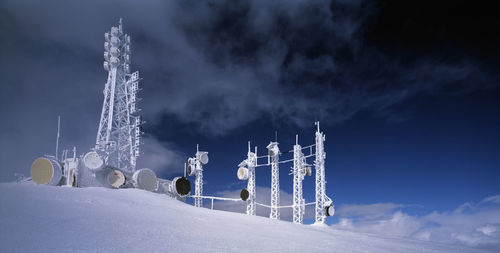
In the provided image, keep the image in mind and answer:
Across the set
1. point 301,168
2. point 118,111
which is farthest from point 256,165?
point 118,111

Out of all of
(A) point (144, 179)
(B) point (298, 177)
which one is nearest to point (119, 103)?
(A) point (144, 179)

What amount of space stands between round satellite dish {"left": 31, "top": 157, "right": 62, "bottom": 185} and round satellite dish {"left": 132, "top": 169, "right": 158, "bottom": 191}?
546 cm

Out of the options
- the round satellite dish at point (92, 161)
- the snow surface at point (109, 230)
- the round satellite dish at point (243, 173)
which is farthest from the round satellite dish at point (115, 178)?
the round satellite dish at point (243, 173)

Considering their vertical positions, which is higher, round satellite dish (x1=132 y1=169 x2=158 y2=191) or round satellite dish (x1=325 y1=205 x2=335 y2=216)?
round satellite dish (x1=132 y1=169 x2=158 y2=191)

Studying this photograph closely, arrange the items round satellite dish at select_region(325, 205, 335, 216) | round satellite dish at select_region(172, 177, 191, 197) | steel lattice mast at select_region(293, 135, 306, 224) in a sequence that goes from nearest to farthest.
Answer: round satellite dish at select_region(325, 205, 335, 216) < round satellite dish at select_region(172, 177, 191, 197) < steel lattice mast at select_region(293, 135, 306, 224)

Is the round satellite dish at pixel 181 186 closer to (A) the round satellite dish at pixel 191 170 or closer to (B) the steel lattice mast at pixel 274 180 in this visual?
(A) the round satellite dish at pixel 191 170

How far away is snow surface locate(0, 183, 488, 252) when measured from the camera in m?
5.91

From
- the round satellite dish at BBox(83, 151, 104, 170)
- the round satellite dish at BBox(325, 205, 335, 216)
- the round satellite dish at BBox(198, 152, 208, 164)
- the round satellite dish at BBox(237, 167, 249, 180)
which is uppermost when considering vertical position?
the round satellite dish at BBox(198, 152, 208, 164)

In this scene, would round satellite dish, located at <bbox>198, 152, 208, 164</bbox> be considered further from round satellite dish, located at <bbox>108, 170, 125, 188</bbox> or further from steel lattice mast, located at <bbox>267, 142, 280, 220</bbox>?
round satellite dish, located at <bbox>108, 170, 125, 188</bbox>

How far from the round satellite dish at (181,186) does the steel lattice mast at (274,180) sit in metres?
8.83

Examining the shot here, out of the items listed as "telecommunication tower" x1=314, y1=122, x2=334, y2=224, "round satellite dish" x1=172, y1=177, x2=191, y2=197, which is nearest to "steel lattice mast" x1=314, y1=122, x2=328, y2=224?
"telecommunication tower" x1=314, y1=122, x2=334, y2=224

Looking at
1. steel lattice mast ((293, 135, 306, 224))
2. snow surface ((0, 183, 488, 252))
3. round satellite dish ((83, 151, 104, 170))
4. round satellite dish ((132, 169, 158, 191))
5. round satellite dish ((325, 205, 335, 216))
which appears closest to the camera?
snow surface ((0, 183, 488, 252))

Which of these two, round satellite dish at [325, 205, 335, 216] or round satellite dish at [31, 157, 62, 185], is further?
round satellite dish at [325, 205, 335, 216]

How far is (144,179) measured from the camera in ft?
75.4
